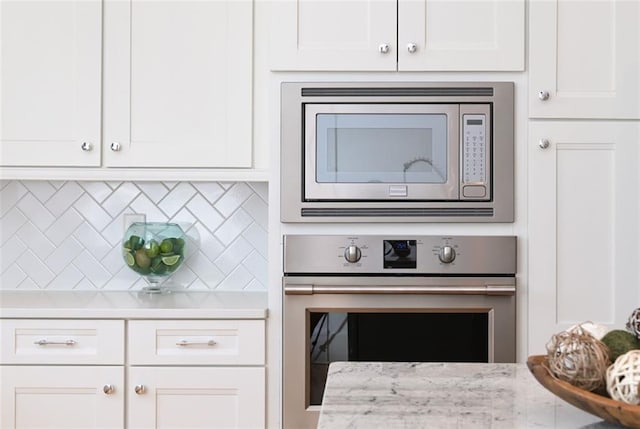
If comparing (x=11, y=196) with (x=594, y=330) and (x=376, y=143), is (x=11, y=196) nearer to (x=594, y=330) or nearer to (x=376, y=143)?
(x=376, y=143)

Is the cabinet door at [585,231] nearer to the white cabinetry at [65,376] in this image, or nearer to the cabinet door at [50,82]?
the white cabinetry at [65,376]

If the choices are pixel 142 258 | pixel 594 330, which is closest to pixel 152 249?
pixel 142 258

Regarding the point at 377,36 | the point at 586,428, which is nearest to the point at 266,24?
the point at 377,36

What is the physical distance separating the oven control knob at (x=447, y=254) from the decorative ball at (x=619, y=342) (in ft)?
3.51

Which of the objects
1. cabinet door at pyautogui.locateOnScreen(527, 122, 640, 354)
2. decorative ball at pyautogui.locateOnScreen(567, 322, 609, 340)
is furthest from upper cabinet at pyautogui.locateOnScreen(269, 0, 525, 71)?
decorative ball at pyautogui.locateOnScreen(567, 322, 609, 340)

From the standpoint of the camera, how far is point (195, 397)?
2.04 metres

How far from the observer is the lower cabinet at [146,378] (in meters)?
2.04

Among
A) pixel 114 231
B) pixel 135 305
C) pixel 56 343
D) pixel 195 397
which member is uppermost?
pixel 114 231

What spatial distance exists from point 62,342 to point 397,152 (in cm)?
123

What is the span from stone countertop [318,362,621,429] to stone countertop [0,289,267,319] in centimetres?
86

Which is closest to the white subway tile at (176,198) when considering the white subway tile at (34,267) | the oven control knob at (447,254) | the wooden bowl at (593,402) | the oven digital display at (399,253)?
the white subway tile at (34,267)

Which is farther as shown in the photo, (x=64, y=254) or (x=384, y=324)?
(x=64, y=254)

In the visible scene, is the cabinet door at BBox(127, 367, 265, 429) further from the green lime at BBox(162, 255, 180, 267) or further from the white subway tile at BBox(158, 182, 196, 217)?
the white subway tile at BBox(158, 182, 196, 217)

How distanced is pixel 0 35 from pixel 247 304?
1.27 meters
